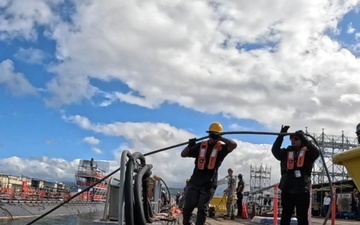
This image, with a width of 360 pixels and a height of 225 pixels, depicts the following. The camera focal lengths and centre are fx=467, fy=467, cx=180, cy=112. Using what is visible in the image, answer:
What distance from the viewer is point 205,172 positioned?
6609mm

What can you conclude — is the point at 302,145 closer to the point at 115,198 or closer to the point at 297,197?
the point at 297,197

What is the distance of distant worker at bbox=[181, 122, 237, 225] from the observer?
258 inches

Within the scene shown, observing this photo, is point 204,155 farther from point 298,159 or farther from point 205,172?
point 298,159

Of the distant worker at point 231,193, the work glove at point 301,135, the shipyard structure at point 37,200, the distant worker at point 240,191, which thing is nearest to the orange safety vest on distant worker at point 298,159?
the work glove at point 301,135

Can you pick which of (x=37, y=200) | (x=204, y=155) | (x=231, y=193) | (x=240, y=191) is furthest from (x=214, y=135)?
(x=37, y=200)

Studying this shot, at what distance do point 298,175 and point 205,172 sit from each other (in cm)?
130

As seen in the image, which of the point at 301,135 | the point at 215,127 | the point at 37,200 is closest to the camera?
the point at 301,135

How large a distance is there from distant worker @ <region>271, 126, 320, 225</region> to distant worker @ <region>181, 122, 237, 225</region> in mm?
859

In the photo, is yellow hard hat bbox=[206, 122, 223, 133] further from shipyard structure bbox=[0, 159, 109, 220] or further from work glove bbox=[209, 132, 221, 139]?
shipyard structure bbox=[0, 159, 109, 220]

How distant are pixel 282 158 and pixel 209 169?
3.76 ft

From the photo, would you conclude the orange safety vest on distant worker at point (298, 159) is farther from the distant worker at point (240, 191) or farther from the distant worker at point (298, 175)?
the distant worker at point (240, 191)

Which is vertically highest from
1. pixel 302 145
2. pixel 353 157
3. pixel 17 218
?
pixel 302 145

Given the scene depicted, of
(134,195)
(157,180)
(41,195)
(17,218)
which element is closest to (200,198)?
(134,195)

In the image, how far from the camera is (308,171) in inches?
260
